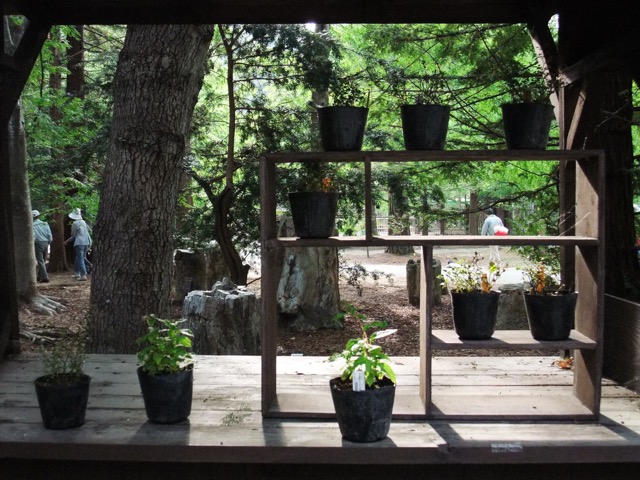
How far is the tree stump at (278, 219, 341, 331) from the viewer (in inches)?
347

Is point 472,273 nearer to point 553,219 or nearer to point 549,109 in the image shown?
point 549,109

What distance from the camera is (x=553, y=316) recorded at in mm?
3291

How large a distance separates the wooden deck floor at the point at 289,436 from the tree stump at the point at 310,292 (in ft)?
16.1

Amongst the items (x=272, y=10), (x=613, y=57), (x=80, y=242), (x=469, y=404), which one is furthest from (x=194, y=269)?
(x=613, y=57)

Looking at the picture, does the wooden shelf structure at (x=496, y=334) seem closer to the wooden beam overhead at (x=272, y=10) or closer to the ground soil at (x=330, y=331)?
the wooden beam overhead at (x=272, y=10)

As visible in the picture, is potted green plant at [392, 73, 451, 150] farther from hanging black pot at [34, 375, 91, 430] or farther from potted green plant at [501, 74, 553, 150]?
hanging black pot at [34, 375, 91, 430]

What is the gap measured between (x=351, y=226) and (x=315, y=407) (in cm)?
518

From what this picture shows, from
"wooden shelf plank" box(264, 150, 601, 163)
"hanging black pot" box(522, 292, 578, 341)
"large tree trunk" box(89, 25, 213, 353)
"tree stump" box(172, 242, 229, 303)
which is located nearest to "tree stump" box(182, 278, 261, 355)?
"large tree trunk" box(89, 25, 213, 353)

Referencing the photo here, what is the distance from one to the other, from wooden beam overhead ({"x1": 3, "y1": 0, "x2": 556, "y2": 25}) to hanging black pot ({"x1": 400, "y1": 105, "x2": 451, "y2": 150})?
111 centimetres

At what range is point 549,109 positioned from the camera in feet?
11.0

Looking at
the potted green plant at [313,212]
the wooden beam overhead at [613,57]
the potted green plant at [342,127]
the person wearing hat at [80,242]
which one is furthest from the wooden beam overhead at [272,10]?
the person wearing hat at [80,242]

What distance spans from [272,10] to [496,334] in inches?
96.4

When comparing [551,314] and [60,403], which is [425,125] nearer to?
[551,314]

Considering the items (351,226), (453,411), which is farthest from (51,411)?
(351,226)
